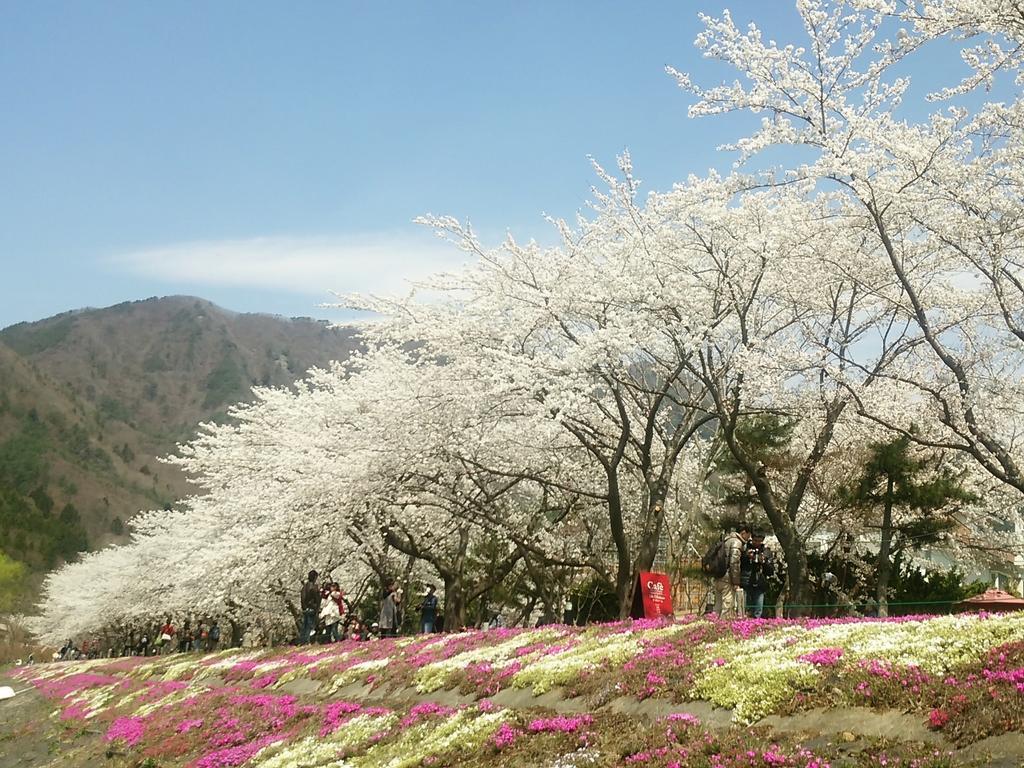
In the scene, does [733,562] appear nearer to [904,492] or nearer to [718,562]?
[718,562]

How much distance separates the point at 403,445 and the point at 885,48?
14.8m

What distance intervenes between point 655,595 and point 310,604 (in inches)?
469

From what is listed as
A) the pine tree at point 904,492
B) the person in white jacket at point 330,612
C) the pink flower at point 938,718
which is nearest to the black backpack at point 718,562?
the pine tree at point 904,492

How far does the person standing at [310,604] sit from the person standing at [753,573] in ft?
40.7

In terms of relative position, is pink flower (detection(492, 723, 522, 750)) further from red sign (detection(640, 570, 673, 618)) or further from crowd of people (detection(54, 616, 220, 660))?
crowd of people (detection(54, 616, 220, 660))

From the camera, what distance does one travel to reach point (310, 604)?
1083 inches

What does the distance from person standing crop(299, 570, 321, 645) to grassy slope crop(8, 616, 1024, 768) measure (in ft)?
20.0

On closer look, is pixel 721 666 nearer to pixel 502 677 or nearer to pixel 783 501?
pixel 502 677

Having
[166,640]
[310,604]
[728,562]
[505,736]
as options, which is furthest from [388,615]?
[166,640]

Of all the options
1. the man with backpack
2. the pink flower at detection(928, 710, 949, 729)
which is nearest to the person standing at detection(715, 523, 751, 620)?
the man with backpack

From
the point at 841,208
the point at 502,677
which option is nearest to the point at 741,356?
the point at 841,208

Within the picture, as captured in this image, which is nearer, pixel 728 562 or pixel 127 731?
pixel 728 562

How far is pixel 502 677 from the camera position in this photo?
14.5m

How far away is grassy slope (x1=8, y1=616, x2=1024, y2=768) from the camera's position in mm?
8242
